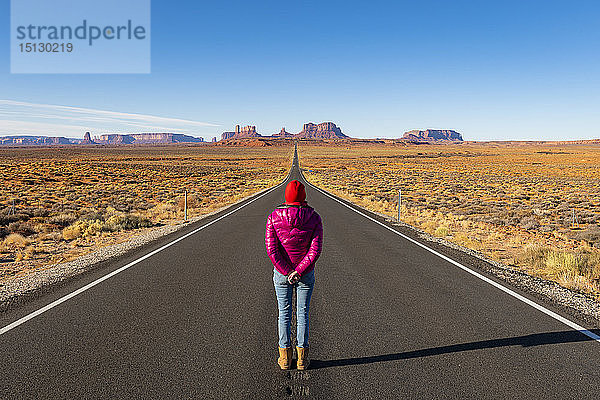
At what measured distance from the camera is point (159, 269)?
838 cm

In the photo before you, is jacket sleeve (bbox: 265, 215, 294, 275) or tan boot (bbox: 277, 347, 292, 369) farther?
tan boot (bbox: 277, 347, 292, 369)

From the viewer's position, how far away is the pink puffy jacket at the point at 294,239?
398 centimetres

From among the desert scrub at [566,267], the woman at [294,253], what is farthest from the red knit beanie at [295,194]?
the desert scrub at [566,267]

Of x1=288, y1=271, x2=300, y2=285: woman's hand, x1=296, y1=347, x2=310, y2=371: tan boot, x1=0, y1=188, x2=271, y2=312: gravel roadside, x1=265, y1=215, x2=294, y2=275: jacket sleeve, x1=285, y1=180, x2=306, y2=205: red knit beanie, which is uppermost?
x1=285, y1=180, x2=306, y2=205: red knit beanie

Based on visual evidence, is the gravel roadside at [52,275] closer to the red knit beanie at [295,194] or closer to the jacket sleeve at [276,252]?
the jacket sleeve at [276,252]

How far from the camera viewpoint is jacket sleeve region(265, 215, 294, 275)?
400cm

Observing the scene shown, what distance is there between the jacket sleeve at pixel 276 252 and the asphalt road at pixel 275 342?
982 mm

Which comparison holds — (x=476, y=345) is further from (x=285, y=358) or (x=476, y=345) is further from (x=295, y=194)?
(x=295, y=194)

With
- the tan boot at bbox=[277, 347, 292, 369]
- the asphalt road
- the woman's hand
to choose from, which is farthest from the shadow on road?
the woman's hand

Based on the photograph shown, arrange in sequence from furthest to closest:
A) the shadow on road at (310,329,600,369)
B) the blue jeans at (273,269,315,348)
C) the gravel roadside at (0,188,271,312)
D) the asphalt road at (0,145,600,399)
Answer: the gravel roadside at (0,188,271,312) < the shadow on road at (310,329,600,369) < the blue jeans at (273,269,315,348) < the asphalt road at (0,145,600,399)

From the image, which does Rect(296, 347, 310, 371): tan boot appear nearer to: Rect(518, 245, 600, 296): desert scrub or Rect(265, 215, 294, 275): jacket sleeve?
Rect(265, 215, 294, 275): jacket sleeve

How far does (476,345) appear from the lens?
15.7 feet

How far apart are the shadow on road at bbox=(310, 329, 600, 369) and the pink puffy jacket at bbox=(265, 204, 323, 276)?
3.37ft

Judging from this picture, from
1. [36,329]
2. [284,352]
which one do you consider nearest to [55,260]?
[36,329]
